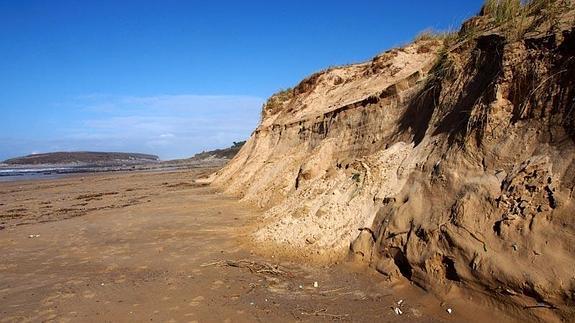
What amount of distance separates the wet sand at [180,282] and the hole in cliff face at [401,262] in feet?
0.66

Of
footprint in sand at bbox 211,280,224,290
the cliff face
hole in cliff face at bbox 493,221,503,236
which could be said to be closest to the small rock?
the cliff face

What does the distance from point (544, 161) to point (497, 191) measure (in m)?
0.53

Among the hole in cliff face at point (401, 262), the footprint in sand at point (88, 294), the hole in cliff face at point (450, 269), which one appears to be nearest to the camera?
the hole in cliff face at point (450, 269)

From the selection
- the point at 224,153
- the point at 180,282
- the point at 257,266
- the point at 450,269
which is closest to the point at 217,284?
the point at 180,282

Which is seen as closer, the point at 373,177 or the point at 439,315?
the point at 439,315

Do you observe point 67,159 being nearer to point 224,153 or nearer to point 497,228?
point 224,153

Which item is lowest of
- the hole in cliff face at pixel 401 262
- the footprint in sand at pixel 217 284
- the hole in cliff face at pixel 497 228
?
the footprint in sand at pixel 217 284

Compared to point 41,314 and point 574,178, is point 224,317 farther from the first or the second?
point 574,178

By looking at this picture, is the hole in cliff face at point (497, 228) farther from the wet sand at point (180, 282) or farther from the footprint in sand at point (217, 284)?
the footprint in sand at point (217, 284)

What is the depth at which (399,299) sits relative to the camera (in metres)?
4.63

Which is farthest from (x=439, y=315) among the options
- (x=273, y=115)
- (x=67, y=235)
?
(x=273, y=115)

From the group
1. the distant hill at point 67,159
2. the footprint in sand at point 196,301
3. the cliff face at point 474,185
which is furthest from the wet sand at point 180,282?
the distant hill at point 67,159

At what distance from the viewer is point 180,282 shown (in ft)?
18.2

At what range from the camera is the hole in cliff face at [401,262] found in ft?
16.4
